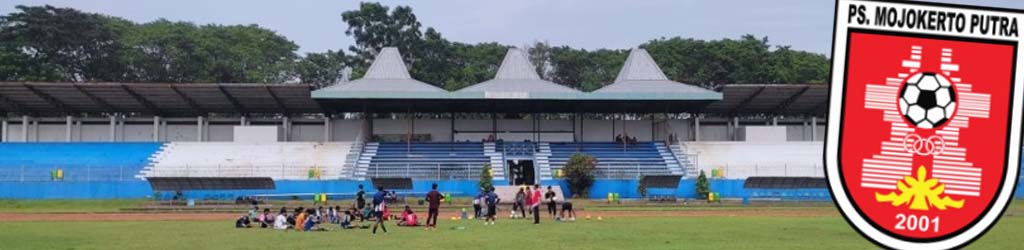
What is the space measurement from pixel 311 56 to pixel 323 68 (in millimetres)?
1635

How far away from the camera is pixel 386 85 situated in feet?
203

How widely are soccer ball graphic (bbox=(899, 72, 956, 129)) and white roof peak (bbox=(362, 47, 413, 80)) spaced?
6192cm

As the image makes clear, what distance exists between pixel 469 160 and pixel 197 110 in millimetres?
17485

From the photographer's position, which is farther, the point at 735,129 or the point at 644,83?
the point at 735,129

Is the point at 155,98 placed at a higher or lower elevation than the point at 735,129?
higher

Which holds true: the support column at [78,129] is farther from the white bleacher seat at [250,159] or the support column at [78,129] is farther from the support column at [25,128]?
the white bleacher seat at [250,159]

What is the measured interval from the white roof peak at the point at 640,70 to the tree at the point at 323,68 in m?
35.0

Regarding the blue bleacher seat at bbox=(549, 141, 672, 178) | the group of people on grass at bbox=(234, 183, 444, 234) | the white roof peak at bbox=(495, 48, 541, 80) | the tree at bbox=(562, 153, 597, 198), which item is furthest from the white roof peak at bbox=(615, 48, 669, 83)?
the group of people on grass at bbox=(234, 183, 444, 234)

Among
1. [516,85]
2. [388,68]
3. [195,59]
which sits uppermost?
[195,59]

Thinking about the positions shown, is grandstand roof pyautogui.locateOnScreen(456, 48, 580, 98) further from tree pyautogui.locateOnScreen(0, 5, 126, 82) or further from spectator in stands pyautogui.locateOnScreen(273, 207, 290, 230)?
tree pyautogui.locateOnScreen(0, 5, 126, 82)

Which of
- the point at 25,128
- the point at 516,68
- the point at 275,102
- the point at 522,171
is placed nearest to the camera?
the point at 522,171

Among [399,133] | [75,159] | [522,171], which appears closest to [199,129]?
[75,159]

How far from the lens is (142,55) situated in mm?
86250

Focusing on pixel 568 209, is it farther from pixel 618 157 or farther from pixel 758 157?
Result: pixel 758 157
